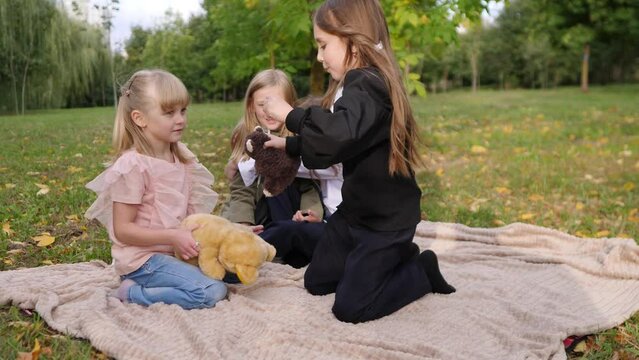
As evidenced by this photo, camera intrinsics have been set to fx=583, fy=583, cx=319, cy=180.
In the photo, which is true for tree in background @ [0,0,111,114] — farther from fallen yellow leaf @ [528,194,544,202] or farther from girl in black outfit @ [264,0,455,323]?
girl in black outfit @ [264,0,455,323]

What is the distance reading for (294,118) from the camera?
8.75 feet

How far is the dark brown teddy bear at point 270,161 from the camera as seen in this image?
302 centimetres

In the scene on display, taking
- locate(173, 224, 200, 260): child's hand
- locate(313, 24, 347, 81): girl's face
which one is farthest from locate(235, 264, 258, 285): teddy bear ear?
locate(313, 24, 347, 81): girl's face

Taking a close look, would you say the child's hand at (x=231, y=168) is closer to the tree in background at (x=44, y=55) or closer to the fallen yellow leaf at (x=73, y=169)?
the fallen yellow leaf at (x=73, y=169)

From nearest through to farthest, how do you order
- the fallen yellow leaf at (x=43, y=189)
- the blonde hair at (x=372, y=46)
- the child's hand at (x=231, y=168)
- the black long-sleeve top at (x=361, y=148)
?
the black long-sleeve top at (x=361, y=148), the blonde hair at (x=372, y=46), the child's hand at (x=231, y=168), the fallen yellow leaf at (x=43, y=189)

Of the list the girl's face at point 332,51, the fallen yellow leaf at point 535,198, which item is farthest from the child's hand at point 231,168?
the fallen yellow leaf at point 535,198

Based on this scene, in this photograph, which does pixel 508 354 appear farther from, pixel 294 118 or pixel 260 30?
pixel 260 30

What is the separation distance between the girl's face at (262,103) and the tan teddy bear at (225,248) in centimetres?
98

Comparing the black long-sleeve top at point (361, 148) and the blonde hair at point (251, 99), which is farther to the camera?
the blonde hair at point (251, 99)

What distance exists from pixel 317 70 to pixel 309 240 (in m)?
6.20

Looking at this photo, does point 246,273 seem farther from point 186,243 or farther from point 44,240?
point 44,240

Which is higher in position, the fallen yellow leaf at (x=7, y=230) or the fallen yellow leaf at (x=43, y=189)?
the fallen yellow leaf at (x=43, y=189)

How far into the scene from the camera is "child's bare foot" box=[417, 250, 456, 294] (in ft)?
10.2

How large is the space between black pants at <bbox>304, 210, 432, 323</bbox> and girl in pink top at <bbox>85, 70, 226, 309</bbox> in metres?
0.56
